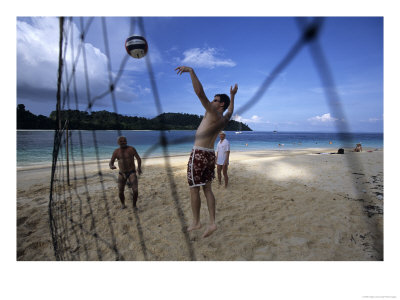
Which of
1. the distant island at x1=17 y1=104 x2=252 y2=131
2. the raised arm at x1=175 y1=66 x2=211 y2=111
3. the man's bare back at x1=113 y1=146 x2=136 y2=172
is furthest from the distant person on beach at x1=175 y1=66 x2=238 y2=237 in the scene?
the man's bare back at x1=113 y1=146 x2=136 y2=172

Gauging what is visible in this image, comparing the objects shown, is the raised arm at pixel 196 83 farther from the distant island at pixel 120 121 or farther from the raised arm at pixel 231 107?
the distant island at pixel 120 121

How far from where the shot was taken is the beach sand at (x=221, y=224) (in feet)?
5.49

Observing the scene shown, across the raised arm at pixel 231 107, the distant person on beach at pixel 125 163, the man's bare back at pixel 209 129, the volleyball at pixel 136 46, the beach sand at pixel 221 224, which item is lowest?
the beach sand at pixel 221 224

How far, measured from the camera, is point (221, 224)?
2102 millimetres

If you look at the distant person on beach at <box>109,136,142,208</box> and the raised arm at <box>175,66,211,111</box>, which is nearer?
the raised arm at <box>175,66,211,111</box>

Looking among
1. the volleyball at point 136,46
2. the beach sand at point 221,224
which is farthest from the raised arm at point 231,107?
the volleyball at point 136,46

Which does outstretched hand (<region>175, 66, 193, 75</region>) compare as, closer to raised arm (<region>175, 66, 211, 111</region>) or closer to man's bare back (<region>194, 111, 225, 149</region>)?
raised arm (<region>175, 66, 211, 111</region>)

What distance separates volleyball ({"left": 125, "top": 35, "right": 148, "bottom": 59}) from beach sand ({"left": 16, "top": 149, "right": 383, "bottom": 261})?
4.14 ft

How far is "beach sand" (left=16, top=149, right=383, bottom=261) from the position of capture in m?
1.67

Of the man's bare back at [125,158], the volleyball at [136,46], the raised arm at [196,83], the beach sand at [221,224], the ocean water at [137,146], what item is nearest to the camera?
the raised arm at [196,83]

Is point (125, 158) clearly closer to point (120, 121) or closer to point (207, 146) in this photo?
point (120, 121)

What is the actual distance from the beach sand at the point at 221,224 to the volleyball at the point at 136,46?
126 centimetres
